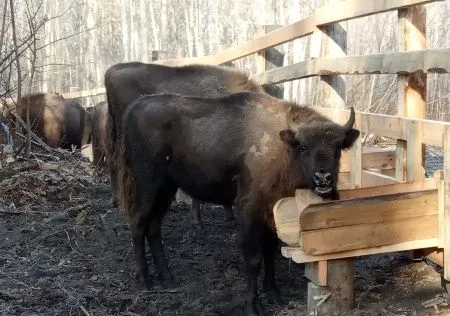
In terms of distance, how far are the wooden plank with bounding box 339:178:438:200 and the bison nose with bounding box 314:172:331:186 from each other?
0.18 m

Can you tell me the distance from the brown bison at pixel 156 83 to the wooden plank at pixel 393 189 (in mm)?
3337

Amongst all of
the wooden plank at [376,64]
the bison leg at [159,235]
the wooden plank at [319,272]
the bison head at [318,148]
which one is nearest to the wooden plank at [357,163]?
the bison head at [318,148]

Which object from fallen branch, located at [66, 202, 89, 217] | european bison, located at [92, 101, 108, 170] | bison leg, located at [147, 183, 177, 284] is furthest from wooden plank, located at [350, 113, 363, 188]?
european bison, located at [92, 101, 108, 170]

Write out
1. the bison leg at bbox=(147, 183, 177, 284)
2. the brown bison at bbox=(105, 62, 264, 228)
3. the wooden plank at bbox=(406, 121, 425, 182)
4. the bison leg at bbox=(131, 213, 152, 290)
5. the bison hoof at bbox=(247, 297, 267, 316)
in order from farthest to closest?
1. the brown bison at bbox=(105, 62, 264, 228)
2. the bison leg at bbox=(147, 183, 177, 284)
3. the bison leg at bbox=(131, 213, 152, 290)
4. the bison hoof at bbox=(247, 297, 267, 316)
5. the wooden plank at bbox=(406, 121, 425, 182)

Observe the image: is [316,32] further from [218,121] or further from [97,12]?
[97,12]

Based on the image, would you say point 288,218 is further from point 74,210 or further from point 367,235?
point 74,210

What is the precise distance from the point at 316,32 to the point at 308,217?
3.47m

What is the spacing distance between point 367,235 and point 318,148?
118 centimetres

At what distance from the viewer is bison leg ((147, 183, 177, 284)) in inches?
245

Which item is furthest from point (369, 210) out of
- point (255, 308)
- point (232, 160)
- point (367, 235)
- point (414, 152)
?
point (232, 160)

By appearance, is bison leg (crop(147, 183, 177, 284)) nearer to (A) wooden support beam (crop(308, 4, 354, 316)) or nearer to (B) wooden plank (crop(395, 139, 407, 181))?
(A) wooden support beam (crop(308, 4, 354, 316))

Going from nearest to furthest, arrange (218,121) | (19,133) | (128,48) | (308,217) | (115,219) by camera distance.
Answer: (308,217), (218,121), (115,219), (19,133), (128,48)

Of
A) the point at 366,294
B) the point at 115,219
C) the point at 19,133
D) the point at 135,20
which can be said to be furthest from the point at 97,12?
the point at 366,294

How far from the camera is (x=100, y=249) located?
679 centimetres
